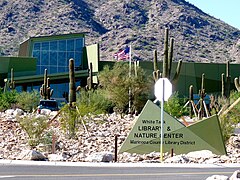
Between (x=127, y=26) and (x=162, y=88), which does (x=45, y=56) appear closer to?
(x=162, y=88)

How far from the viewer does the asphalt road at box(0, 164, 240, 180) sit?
13.8 m

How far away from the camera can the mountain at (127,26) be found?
151125mm

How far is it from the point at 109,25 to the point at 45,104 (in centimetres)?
12711

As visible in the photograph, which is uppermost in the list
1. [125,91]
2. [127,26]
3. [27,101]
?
[127,26]

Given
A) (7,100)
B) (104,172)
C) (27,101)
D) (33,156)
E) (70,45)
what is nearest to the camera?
(104,172)

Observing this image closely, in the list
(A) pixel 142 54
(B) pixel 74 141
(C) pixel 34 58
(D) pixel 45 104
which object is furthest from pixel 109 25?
(B) pixel 74 141

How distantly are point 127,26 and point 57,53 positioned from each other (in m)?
81.2

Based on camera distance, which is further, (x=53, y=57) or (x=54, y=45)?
(x=54, y=45)

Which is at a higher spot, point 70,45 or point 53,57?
point 70,45

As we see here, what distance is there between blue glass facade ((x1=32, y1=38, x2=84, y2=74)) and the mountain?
143 feet

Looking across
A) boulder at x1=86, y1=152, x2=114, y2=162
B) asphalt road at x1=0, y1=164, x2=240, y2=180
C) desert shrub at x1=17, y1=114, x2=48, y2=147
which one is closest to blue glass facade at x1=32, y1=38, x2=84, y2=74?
desert shrub at x1=17, y1=114, x2=48, y2=147

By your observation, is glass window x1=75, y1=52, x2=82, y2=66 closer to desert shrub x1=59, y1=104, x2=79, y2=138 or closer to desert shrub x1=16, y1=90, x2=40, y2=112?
desert shrub x1=16, y1=90, x2=40, y2=112

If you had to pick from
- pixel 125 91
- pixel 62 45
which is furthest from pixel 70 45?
pixel 125 91

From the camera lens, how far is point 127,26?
560 ft
